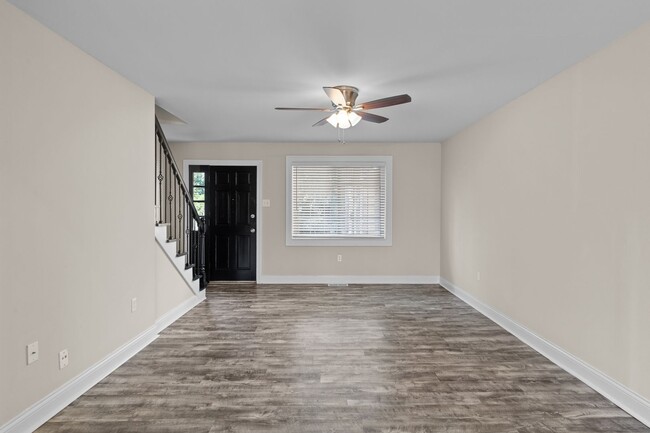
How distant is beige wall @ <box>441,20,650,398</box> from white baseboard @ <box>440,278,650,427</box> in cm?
5

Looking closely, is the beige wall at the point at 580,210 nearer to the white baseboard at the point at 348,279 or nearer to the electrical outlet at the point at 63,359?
the white baseboard at the point at 348,279

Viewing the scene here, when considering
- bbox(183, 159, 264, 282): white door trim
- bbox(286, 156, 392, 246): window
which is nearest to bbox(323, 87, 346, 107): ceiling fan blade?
bbox(286, 156, 392, 246): window

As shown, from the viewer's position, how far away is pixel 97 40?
2662 mm

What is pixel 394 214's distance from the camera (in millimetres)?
6750

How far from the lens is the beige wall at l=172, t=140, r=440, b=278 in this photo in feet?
22.1

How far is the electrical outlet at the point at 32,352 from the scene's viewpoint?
2264 mm

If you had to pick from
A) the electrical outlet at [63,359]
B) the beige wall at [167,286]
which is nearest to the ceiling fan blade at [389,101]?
the beige wall at [167,286]

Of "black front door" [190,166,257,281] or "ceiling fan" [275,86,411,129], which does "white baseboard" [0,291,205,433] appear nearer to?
"ceiling fan" [275,86,411,129]

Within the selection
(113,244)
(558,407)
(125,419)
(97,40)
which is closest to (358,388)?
(558,407)

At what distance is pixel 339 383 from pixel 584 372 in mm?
1844

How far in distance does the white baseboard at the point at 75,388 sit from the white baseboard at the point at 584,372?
3640 mm

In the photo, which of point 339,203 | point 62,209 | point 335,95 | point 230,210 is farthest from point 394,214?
point 62,209

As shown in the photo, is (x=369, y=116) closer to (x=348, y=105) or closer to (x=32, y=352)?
(x=348, y=105)

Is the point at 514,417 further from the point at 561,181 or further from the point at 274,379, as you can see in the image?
the point at 561,181
